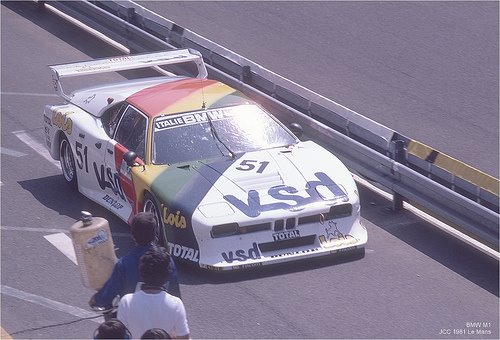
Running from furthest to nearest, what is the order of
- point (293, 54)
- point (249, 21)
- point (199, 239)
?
1. point (249, 21)
2. point (293, 54)
3. point (199, 239)

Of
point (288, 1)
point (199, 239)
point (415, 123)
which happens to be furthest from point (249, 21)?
point (199, 239)

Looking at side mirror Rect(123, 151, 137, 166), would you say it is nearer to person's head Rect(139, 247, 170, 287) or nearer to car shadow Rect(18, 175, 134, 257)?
car shadow Rect(18, 175, 134, 257)

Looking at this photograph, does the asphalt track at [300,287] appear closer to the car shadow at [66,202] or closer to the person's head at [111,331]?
the car shadow at [66,202]

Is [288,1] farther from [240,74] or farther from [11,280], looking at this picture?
[11,280]

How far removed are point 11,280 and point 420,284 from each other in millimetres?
3898

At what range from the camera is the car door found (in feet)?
34.5

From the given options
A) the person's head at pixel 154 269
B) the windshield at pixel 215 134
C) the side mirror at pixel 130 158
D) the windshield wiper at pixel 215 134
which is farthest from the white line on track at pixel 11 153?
the person's head at pixel 154 269

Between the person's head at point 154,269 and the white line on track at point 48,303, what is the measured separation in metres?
3.01

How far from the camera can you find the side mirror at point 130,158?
10.3m

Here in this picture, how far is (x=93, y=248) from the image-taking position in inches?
260

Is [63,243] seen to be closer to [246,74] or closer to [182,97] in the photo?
[182,97]

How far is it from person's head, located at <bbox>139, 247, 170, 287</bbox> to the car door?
4.56 metres

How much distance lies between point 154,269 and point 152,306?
0.21 m

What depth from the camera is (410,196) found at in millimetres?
10969
